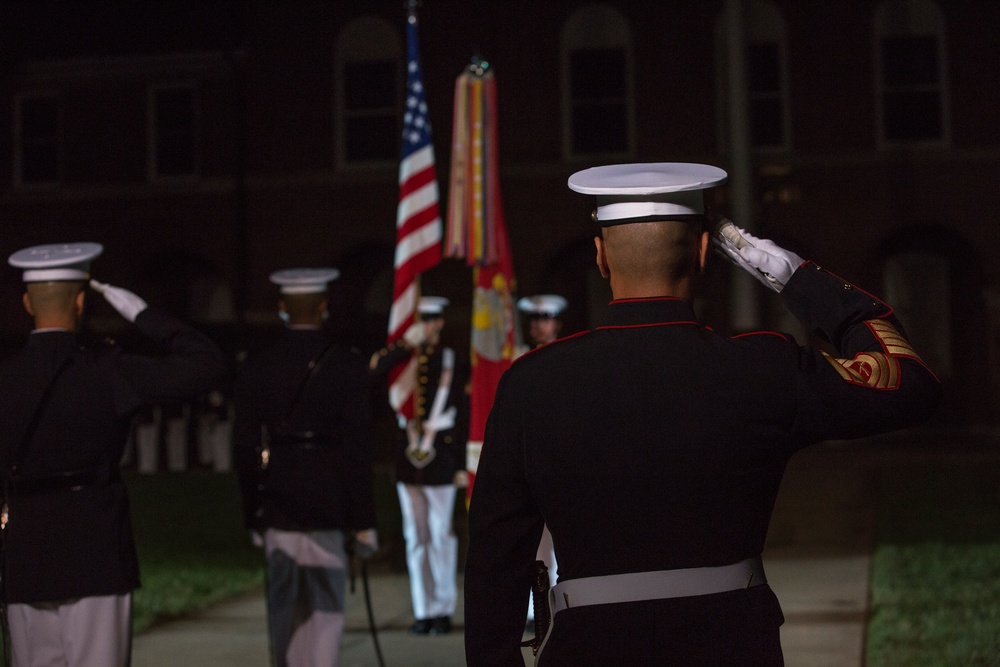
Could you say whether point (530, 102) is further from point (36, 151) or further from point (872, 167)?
point (36, 151)

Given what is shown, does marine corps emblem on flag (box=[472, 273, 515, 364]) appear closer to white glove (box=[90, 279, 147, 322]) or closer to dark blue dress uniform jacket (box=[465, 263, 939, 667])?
white glove (box=[90, 279, 147, 322])

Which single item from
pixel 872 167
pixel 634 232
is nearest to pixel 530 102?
pixel 872 167

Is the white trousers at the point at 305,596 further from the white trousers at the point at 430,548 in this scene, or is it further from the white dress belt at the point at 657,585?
the white dress belt at the point at 657,585

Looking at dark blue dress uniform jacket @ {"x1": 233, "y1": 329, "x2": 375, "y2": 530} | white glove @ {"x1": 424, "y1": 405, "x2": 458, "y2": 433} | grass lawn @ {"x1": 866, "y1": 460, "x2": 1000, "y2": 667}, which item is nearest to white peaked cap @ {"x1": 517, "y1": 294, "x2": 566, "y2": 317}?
white glove @ {"x1": 424, "y1": 405, "x2": 458, "y2": 433}

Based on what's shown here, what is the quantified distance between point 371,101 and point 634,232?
23304 millimetres

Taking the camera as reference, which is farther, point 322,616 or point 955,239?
point 955,239

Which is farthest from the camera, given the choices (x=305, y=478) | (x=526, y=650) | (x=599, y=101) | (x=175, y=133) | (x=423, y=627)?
(x=175, y=133)

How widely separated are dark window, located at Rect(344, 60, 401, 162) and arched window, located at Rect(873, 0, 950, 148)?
367 inches

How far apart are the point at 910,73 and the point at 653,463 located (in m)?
23.8

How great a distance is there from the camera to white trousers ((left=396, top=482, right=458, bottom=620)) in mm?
8047

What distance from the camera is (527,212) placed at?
24438 millimetres

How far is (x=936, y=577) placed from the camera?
31.8 feet

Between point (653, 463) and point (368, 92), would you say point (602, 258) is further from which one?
point (368, 92)

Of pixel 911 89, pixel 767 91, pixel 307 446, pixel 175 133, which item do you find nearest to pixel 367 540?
pixel 307 446
